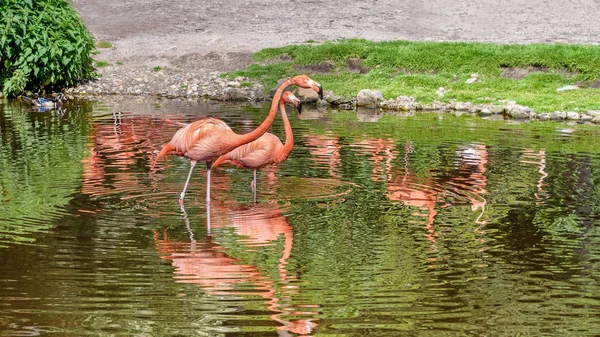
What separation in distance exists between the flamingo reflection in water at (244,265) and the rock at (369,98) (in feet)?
31.4

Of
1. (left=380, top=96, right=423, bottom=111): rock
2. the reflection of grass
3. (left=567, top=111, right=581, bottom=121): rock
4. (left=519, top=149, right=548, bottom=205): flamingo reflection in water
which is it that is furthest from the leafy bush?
(left=519, top=149, right=548, bottom=205): flamingo reflection in water

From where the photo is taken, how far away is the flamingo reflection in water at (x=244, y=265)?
5.67 m

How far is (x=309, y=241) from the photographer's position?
7.40 metres

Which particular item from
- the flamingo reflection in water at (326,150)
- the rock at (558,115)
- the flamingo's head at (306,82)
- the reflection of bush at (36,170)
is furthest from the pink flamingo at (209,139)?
the rock at (558,115)

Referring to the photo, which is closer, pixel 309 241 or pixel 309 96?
pixel 309 241

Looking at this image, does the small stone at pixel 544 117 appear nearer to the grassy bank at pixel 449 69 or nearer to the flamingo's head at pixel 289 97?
the grassy bank at pixel 449 69

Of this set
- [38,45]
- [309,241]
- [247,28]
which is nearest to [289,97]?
[309,241]

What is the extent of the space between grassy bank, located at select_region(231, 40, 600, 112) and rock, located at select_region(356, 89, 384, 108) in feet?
0.68

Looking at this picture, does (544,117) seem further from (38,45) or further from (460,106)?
(38,45)

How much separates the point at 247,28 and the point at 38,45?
557 cm

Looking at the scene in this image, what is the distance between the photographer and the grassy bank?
17.6m

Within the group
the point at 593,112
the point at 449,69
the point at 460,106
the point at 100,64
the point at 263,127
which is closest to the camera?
the point at 263,127

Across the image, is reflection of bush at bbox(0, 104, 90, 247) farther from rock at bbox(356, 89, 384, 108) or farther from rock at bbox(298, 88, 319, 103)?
A: rock at bbox(356, 89, 384, 108)

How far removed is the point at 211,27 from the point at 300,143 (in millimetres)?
10510
